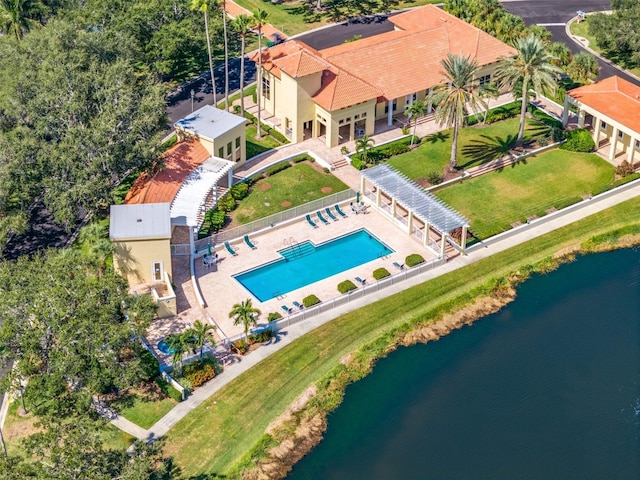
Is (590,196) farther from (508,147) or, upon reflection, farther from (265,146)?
(265,146)

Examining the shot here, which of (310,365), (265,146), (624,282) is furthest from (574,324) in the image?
(265,146)

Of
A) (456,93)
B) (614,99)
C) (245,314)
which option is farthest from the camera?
(614,99)

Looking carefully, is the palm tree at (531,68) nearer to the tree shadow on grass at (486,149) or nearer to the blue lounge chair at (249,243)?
the tree shadow on grass at (486,149)

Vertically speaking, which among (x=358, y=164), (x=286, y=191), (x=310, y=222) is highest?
(x=358, y=164)

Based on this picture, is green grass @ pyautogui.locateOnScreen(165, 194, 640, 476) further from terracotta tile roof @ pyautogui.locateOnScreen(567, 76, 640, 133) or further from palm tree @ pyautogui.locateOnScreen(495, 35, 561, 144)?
palm tree @ pyautogui.locateOnScreen(495, 35, 561, 144)

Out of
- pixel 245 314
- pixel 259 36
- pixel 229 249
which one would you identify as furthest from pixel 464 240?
pixel 259 36

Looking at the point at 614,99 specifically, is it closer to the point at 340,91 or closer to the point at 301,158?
the point at 340,91
